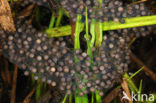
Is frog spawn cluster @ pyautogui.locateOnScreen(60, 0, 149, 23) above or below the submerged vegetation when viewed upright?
above

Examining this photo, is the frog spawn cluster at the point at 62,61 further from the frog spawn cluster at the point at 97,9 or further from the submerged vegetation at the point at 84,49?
the frog spawn cluster at the point at 97,9

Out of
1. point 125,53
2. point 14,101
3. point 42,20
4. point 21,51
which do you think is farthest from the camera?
point 42,20

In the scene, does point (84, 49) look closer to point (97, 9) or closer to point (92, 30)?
point (92, 30)

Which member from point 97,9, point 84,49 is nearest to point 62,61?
point 84,49

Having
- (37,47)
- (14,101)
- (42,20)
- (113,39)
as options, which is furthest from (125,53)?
(14,101)

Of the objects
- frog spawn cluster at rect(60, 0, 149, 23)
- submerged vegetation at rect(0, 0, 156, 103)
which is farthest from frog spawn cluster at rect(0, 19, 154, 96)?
frog spawn cluster at rect(60, 0, 149, 23)

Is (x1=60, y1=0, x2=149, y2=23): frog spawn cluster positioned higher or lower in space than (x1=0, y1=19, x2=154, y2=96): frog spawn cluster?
higher

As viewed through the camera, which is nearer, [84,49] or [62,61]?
[62,61]

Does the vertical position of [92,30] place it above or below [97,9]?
below

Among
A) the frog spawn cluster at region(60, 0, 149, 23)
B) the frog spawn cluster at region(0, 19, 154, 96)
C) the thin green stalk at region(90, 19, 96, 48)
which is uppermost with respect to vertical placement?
the frog spawn cluster at region(60, 0, 149, 23)

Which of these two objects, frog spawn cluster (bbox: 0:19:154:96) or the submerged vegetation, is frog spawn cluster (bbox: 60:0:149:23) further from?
frog spawn cluster (bbox: 0:19:154:96)

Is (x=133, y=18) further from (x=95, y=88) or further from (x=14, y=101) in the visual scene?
(x=14, y=101)
